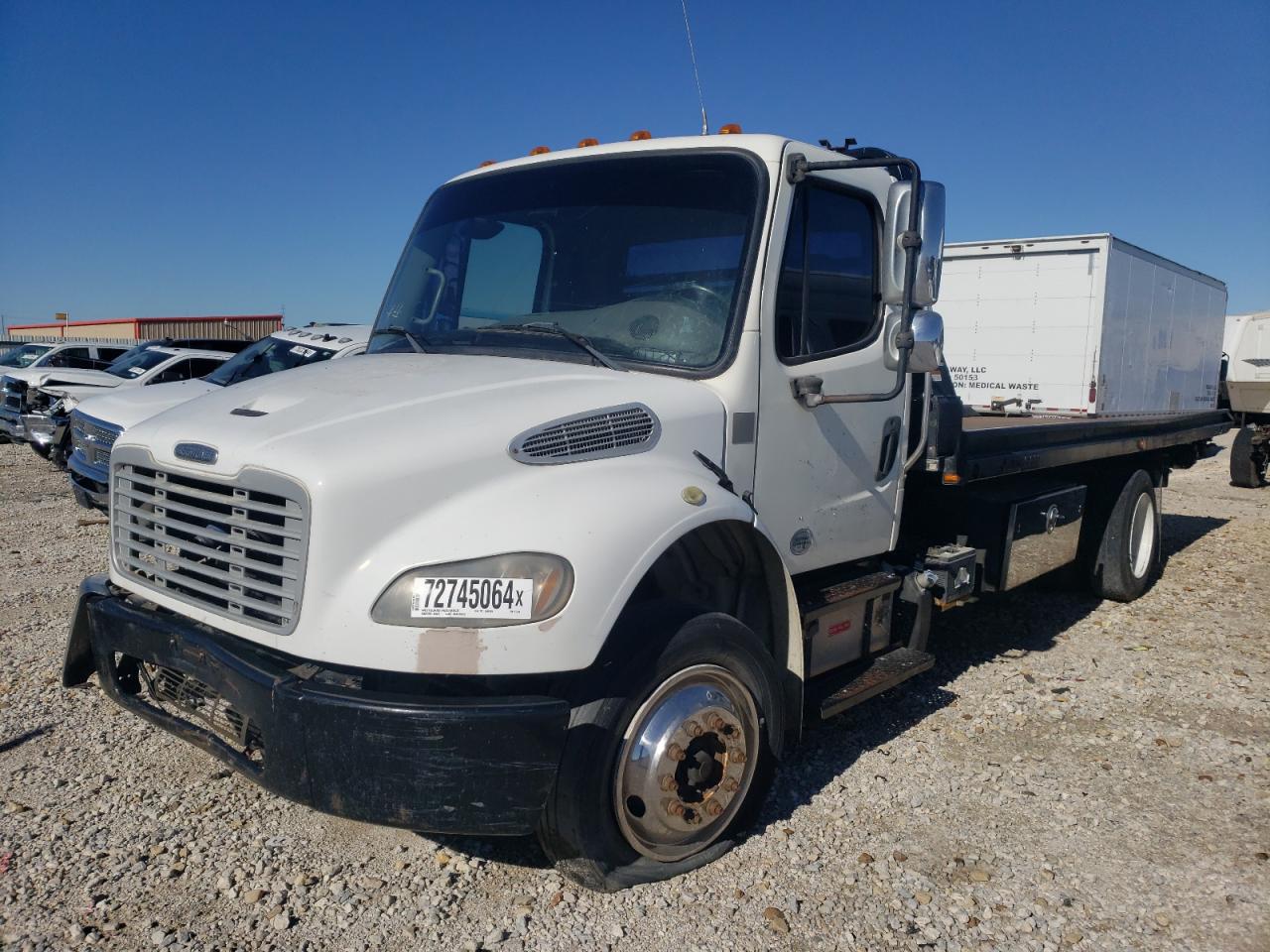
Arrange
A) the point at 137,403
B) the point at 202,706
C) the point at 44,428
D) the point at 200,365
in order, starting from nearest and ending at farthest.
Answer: the point at 202,706 < the point at 137,403 < the point at 44,428 < the point at 200,365

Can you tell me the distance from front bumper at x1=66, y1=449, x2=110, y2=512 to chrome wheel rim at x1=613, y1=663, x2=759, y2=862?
271 inches

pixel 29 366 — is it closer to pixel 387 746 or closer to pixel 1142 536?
pixel 1142 536

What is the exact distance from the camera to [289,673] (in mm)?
2910

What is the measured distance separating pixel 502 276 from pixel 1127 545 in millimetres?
5779

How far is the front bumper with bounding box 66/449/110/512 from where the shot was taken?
850 centimetres

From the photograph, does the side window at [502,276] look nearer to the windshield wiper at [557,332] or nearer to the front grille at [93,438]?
the windshield wiper at [557,332]

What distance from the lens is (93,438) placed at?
28.6 ft

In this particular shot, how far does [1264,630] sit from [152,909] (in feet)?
23.7

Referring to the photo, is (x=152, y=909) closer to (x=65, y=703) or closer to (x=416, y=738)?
(x=416, y=738)

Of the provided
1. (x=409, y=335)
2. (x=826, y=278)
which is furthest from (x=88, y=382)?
(x=826, y=278)

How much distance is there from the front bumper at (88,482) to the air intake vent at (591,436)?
6.69m

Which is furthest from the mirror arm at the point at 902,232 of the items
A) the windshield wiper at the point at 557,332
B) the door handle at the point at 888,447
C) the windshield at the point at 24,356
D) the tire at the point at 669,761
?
the windshield at the point at 24,356

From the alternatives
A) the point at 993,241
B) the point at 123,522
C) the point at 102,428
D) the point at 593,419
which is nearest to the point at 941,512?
the point at 593,419

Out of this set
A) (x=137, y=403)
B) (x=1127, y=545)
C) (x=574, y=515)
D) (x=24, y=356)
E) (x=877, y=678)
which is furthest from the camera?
(x=24, y=356)
